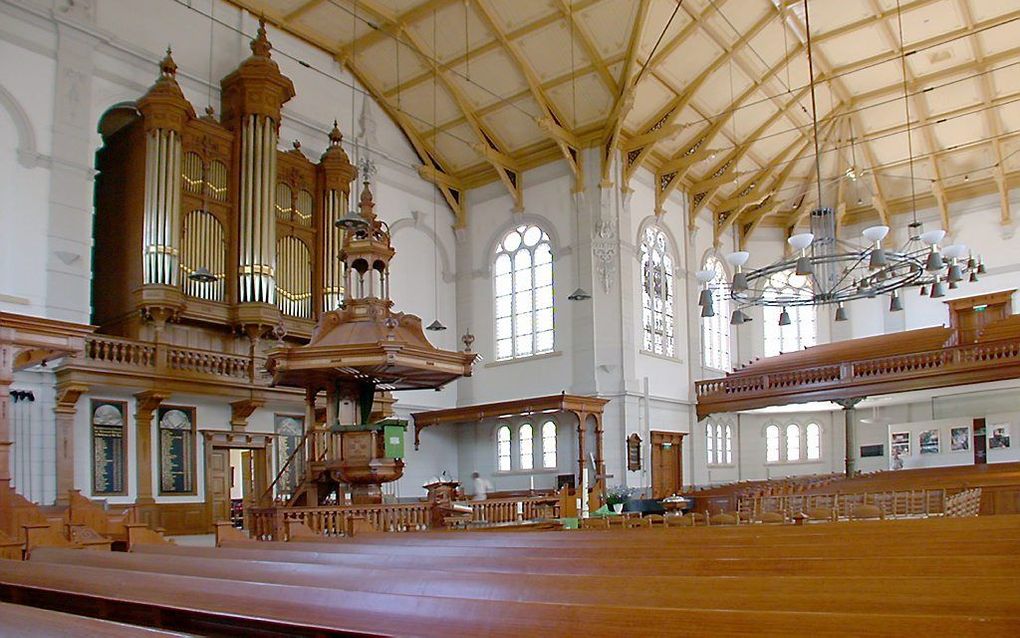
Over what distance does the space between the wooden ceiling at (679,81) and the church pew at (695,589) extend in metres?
16.6

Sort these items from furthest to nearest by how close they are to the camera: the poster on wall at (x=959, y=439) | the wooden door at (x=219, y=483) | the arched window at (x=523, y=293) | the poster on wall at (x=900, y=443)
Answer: the poster on wall at (x=900, y=443)
the poster on wall at (x=959, y=439)
the arched window at (x=523, y=293)
the wooden door at (x=219, y=483)

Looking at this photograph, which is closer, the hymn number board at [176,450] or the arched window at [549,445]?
the hymn number board at [176,450]

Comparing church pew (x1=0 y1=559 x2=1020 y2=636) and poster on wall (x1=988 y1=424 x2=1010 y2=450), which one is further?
poster on wall (x1=988 y1=424 x2=1010 y2=450)

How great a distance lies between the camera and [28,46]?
14719 millimetres

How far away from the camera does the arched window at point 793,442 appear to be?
26.8 meters

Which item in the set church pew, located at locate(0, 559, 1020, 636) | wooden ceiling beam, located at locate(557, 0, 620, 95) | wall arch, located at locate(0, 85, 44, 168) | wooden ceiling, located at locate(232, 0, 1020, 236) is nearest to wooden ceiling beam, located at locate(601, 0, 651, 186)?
wooden ceiling, located at locate(232, 0, 1020, 236)

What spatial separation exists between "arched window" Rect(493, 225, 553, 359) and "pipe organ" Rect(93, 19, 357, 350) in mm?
5388

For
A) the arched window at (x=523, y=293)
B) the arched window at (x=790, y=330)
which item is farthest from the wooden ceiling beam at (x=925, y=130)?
the arched window at (x=523, y=293)

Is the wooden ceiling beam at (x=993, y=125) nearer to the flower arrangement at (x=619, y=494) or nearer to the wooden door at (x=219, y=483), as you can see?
the flower arrangement at (x=619, y=494)

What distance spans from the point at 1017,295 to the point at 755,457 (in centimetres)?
853

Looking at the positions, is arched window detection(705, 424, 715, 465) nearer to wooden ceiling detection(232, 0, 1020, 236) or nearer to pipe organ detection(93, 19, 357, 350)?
wooden ceiling detection(232, 0, 1020, 236)

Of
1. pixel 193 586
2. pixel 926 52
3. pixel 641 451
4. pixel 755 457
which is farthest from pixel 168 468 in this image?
pixel 926 52

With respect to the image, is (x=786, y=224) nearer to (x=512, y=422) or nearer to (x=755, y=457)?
(x=755, y=457)

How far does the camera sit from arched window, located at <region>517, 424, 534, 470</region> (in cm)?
2139
